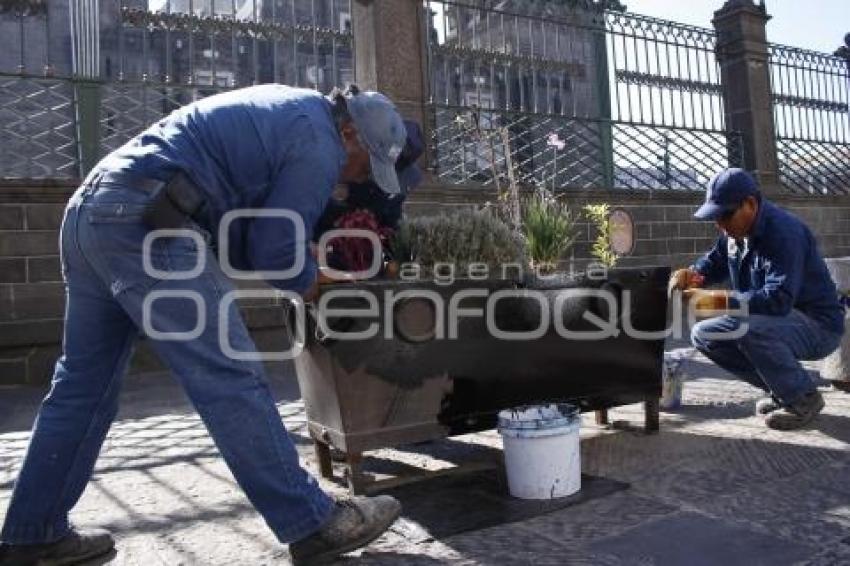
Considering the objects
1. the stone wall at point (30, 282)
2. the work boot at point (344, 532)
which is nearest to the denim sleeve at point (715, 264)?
the work boot at point (344, 532)

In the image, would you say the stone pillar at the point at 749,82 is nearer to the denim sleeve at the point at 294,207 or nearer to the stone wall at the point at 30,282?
the stone wall at the point at 30,282

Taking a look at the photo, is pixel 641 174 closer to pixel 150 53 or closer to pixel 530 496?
pixel 530 496

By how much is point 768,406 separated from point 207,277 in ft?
10.5

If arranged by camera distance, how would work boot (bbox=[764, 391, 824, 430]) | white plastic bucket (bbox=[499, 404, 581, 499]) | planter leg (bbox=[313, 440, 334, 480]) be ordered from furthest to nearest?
1. work boot (bbox=[764, 391, 824, 430])
2. planter leg (bbox=[313, 440, 334, 480])
3. white plastic bucket (bbox=[499, 404, 581, 499])

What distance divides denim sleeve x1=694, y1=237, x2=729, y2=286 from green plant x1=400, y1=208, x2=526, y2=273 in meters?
1.58

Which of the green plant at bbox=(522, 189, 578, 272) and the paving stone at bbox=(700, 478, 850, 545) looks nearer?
the paving stone at bbox=(700, 478, 850, 545)

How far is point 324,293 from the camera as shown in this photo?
9.27 feet

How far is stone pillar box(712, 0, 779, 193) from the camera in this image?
1098 cm

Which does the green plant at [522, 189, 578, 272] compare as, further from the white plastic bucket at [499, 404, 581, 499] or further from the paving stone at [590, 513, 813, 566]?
the paving stone at [590, 513, 813, 566]

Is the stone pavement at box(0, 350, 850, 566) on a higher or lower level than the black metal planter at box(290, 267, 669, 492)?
lower

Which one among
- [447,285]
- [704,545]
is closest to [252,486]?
[447,285]

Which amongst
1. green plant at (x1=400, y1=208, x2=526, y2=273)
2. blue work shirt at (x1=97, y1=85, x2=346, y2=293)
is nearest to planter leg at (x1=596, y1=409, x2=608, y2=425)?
green plant at (x1=400, y1=208, x2=526, y2=273)

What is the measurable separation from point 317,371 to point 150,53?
41.7ft

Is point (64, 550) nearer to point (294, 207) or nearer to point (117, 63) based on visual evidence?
point (294, 207)
